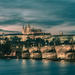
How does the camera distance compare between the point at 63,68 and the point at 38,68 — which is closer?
the point at 63,68

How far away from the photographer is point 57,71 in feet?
516

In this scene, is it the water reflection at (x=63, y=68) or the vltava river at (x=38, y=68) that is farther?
the water reflection at (x=63, y=68)

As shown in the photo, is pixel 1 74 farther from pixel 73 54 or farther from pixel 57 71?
pixel 73 54

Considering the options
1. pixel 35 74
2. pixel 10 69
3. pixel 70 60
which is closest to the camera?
pixel 35 74

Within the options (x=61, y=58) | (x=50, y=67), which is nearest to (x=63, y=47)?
(x=61, y=58)

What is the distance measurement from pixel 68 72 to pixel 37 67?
15.6 m

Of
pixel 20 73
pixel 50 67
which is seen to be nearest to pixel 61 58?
pixel 50 67

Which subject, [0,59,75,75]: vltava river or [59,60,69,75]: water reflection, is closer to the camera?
[0,59,75,75]: vltava river

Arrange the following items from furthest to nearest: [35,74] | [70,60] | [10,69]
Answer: [70,60], [10,69], [35,74]

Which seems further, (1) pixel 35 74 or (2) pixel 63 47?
(2) pixel 63 47

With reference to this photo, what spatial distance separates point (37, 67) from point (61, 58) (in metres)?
28.3

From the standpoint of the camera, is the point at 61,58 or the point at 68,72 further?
the point at 61,58

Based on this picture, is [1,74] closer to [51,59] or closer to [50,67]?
[50,67]

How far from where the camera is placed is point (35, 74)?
5876 inches
